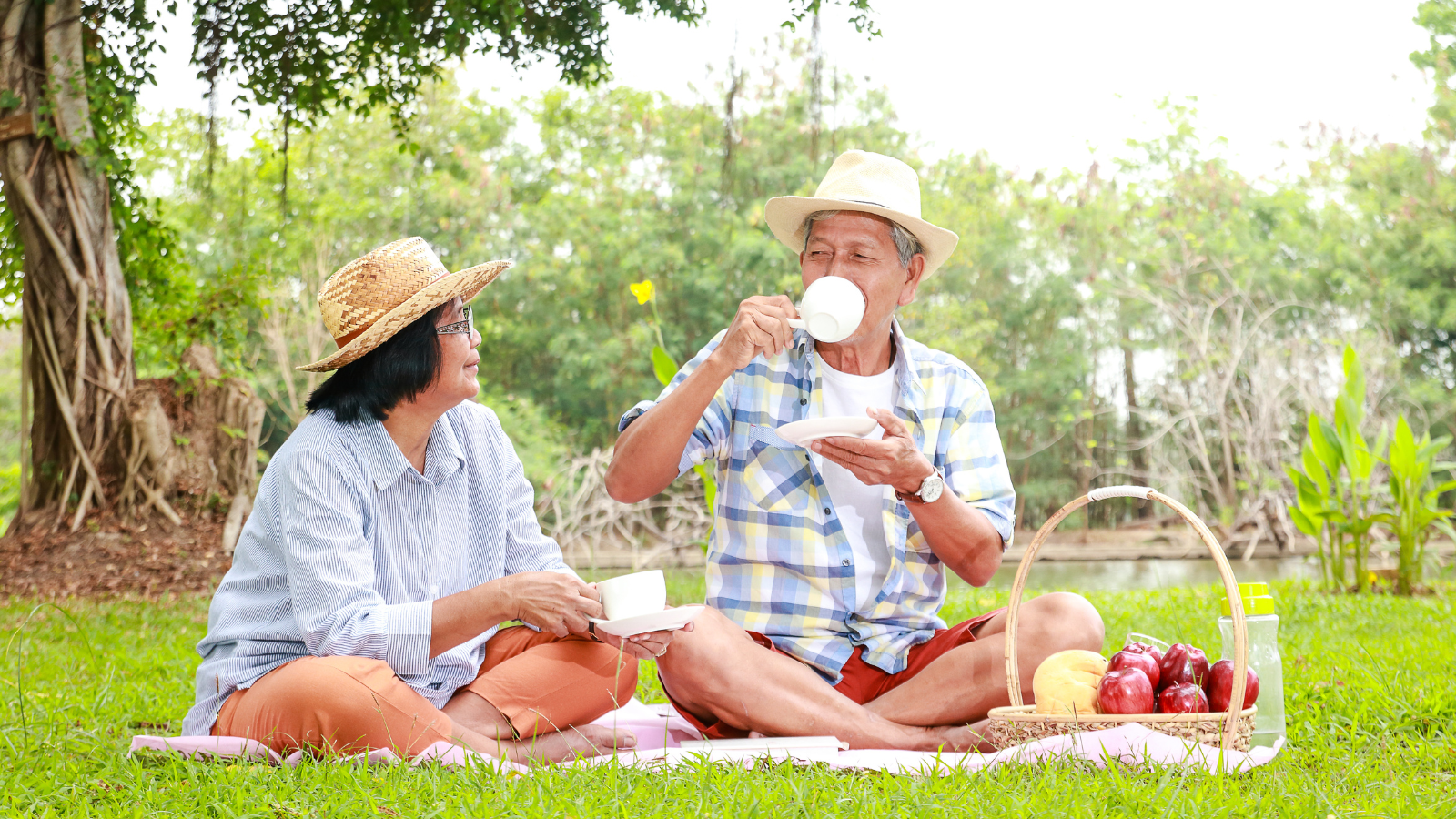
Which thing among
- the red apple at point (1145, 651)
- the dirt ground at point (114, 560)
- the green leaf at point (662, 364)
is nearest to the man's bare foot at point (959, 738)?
the red apple at point (1145, 651)

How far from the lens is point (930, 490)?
229 cm

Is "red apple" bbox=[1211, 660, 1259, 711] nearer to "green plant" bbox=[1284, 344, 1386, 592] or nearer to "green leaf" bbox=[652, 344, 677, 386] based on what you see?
"green leaf" bbox=[652, 344, 677, 386]

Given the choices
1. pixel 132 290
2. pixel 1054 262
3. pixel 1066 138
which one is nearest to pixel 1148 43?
pixel 1066 138

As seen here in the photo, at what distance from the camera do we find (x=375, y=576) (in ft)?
7.31

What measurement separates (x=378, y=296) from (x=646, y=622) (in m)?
0.85

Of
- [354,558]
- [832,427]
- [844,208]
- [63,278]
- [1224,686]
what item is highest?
[63,278]

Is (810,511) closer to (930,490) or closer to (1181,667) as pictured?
(930,490)

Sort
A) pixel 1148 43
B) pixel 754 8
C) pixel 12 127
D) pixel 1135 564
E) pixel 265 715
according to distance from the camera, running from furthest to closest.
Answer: pixel 1148 43 < pixel 1135 564 < pixel 754 8 < pixel 12 127 < pixel 265 715

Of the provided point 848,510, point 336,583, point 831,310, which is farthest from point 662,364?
point 336,583

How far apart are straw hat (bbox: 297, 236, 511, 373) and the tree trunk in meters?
4.70

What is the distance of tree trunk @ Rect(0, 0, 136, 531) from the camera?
19.5 ft

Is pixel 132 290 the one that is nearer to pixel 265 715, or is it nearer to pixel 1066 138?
pixel 265 715

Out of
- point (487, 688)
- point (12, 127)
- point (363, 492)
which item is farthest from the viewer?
point (12, 127)

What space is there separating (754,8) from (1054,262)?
8422mm
